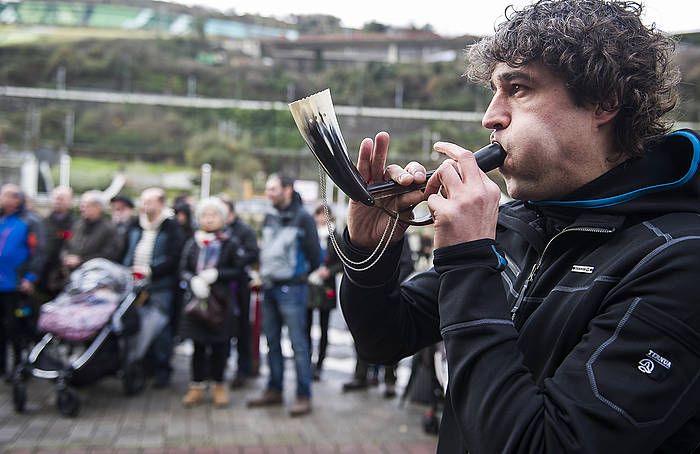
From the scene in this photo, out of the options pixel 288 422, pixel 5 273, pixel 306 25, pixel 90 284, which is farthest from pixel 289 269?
pixel 306 25

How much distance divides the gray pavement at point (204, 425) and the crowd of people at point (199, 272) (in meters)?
0.21

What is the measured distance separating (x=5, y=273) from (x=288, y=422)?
316 cm

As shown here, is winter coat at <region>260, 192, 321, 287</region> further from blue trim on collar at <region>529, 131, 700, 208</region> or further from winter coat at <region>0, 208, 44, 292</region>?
blue trim on collar at <region>529, 131, 700, 208</region>

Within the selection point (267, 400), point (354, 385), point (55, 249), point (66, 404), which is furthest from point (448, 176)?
point (55, 249)

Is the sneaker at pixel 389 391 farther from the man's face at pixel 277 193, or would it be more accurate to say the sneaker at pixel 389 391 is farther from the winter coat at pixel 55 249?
the winter coat at pixel 55 249

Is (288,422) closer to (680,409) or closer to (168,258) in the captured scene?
(168,258)

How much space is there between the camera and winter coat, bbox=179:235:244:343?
5785 mm

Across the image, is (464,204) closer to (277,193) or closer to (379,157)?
(379,157)

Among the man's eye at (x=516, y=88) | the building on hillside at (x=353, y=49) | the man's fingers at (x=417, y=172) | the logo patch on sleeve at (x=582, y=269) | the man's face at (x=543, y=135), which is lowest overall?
the logo patch on sleeve at (x=582, y=269)

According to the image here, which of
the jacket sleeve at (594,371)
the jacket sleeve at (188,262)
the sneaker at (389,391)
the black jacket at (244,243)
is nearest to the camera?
the jacket sleeve at (594,371)

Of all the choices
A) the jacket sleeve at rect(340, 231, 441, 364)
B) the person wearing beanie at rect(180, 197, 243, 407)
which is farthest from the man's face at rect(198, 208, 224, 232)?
the jacket sleeve at rect(340, 231, 441, 364)

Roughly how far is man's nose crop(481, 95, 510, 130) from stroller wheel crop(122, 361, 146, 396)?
5340mm

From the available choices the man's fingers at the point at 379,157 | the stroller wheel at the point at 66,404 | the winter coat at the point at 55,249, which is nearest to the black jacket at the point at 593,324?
the man's fingers at the point at 379,157

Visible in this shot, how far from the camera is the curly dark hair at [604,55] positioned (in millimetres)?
1354
